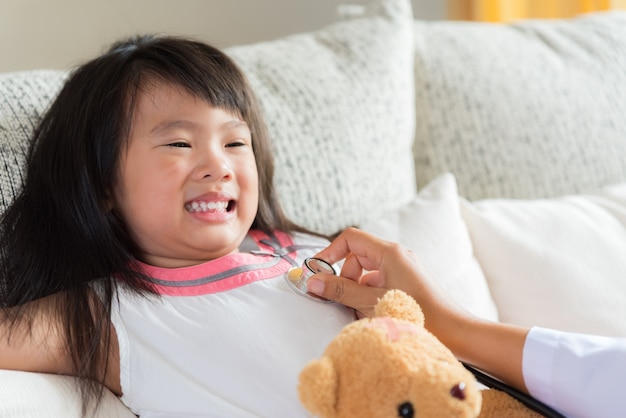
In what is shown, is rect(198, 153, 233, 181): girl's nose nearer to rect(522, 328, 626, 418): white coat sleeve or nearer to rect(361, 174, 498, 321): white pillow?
rect(361, 174, 498, 321): white pillow

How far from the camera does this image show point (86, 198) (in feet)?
3.75

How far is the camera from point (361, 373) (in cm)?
80

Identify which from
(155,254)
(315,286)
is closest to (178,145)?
(155,254)

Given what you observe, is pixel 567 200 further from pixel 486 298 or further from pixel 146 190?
pixel 146 190

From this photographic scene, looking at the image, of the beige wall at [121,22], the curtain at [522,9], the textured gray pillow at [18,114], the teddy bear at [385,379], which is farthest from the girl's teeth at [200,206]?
the curtain at [522,9]

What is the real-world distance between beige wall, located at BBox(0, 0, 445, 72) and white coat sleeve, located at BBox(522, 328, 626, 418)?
1.26 metres

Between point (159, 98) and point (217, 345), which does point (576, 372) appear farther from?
point (159, 98)

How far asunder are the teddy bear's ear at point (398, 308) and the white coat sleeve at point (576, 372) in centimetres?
17

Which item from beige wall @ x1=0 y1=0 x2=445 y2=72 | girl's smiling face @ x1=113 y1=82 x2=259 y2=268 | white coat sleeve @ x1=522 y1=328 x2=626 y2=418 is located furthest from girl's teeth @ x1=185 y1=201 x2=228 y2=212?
beige wall @ x1=0 y1=0 x2=445 y2=72

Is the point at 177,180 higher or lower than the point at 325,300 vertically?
higher

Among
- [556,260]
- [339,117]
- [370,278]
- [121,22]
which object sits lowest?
[556,260]

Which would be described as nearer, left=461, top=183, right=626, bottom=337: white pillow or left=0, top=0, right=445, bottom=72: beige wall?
left=461, top=183, right=626, bottom=337: white pillow

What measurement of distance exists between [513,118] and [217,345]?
918 mm

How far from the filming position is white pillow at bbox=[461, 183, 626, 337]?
4.29 feet
